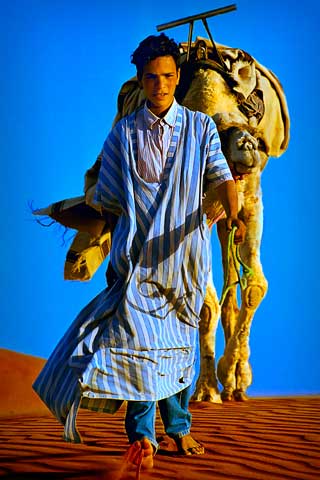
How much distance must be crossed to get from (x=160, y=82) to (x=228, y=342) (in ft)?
15.5

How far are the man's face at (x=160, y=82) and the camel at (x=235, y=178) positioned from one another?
3425mm

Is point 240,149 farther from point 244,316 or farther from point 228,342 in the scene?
point 228,342

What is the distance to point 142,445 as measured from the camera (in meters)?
4.41

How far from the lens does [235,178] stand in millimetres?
8547

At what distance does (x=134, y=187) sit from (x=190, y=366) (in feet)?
2.59

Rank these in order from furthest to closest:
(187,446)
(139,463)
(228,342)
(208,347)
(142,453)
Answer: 1. (228,342)
2. (208,347)
3. (187,446)
4. (142,453)
5. (139,463)

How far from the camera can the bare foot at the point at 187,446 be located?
4.88m

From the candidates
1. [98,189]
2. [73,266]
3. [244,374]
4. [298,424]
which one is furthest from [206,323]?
[98,189]

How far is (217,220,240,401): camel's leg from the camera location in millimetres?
8883

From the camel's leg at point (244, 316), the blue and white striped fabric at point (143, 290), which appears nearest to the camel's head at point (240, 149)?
the camel's leg at point (244, 316)

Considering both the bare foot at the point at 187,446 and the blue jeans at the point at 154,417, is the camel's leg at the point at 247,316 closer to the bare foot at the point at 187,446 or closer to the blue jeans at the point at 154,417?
the bare foot at the point at 187,446

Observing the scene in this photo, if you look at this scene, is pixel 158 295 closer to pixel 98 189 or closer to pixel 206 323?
pixel 98 189

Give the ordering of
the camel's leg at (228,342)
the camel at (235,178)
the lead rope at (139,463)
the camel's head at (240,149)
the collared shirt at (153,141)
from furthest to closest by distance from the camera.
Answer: the camel's leg at (228,342), the camel at (235,178), the camel's head at (240,149), the collared shirt at (153,141), the lead rope at (139,463)

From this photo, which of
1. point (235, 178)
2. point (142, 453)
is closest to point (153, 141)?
point (142, 453)
